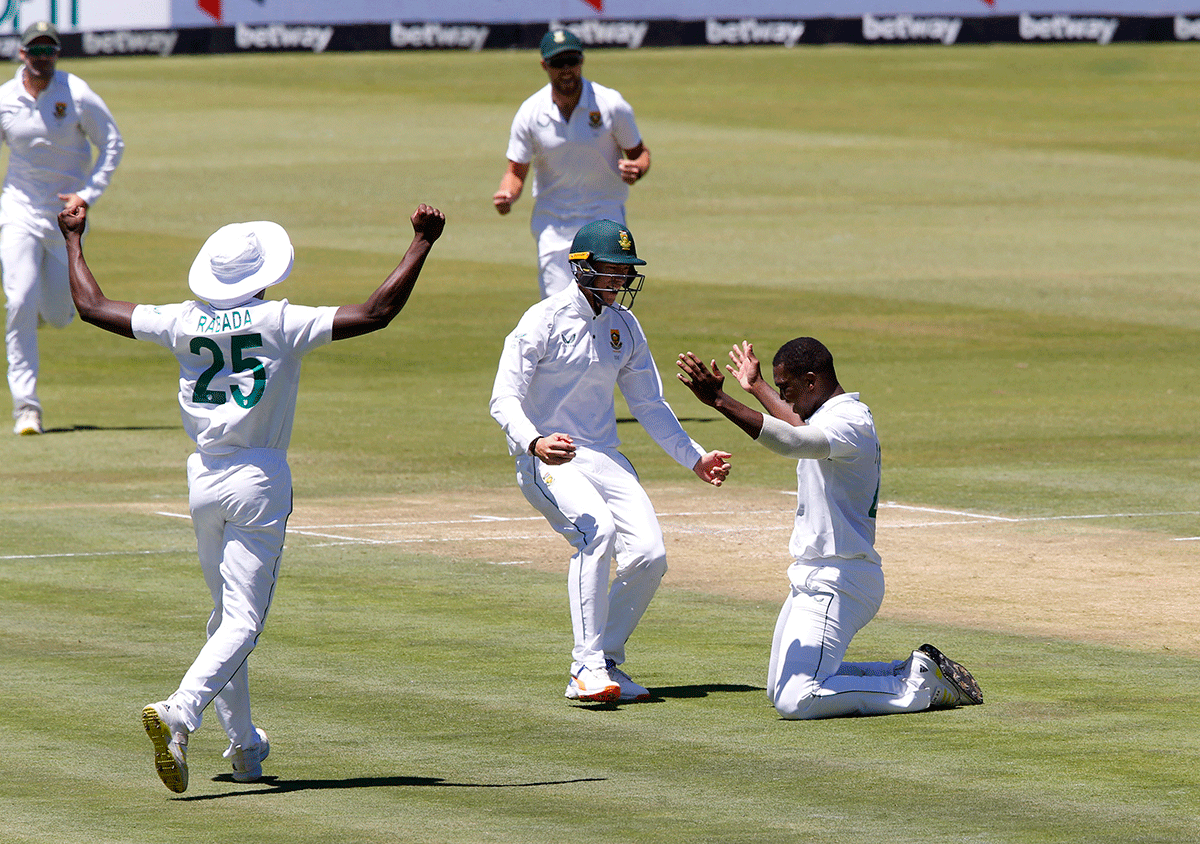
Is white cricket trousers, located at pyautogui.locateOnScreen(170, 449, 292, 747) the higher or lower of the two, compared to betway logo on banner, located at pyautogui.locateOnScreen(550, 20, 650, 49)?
lower

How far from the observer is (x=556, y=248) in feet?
53.6

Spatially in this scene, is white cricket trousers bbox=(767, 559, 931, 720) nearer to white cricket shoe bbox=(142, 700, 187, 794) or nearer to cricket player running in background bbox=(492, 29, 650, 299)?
white cricket shoe bbox=(142, 700, 187, 794)

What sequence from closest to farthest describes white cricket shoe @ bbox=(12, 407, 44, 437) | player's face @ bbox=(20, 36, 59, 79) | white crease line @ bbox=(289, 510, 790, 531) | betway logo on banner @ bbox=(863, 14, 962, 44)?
1. white crease line @ bbox=(289, 510, 790, 531)
2. player's face @ bbox=(20, 36, 59, 79)
3. white cricket shoe @ bbox=(12, 407, 44, 437)
4. betway logo on banner @ bbox=(863, 14, 962, 44)

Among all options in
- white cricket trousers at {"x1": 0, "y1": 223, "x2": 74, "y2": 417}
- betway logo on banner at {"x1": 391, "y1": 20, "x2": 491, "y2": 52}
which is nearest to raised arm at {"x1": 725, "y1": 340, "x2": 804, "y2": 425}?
white cricket trousers at {"x1": 0, "y1": 223, "x2": 74, "y2": 417}

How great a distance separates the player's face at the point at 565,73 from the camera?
15922 millimetres

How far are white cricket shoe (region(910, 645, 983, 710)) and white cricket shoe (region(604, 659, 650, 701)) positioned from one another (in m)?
1.10

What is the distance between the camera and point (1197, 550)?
1257cm

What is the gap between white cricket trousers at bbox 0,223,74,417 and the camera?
17.1 metres

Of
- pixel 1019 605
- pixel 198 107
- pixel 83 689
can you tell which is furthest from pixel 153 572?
pixel 198 107

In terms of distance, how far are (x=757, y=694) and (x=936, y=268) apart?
18670 millimetres

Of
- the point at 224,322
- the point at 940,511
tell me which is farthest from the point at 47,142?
the point at 224,322

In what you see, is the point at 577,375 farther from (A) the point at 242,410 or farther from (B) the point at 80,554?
(B) the point at 80,554

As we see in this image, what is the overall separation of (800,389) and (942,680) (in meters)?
1.28

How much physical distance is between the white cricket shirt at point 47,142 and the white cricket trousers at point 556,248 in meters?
3.30
